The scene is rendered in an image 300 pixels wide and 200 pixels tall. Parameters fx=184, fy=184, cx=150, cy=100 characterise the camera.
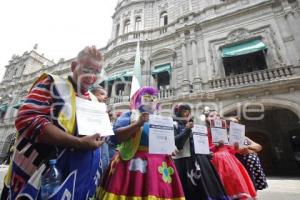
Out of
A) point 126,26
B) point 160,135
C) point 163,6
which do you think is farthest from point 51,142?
point 163,6

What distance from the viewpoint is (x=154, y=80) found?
36.6ft

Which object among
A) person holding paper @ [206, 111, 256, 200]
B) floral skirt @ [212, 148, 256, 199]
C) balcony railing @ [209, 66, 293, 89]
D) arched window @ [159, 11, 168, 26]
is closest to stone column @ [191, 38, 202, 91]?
balcony railing @ [209, 66, 293, 89]

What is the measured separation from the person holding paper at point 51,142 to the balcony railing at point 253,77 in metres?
8.15

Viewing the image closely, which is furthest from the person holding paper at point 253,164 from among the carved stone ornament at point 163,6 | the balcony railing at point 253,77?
the carved stone ornament at point 163,6

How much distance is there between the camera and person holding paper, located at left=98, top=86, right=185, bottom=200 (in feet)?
5.28

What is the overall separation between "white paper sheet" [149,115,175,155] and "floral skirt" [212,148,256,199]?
104 centimetres

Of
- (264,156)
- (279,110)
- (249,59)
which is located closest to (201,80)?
(249,59)

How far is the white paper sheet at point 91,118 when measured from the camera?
1255mm

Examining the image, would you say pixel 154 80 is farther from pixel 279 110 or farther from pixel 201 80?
pixel 279 110

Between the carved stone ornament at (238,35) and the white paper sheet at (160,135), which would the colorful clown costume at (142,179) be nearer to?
the white paper sheet at (160,135)

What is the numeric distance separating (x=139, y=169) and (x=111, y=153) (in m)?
Answer: 1.25

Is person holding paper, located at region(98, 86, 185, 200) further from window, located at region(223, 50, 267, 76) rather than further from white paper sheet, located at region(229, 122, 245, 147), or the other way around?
window, located at region(223, 50, 267, 76)

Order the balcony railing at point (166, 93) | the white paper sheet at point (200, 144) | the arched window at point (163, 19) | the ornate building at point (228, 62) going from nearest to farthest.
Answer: the white paper sheet at point (200, 144) < the ornate building at point (228, 62) < the balcony railing at point (166, 93) < the arched window at point (163, 19)

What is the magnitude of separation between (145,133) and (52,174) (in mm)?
1001
